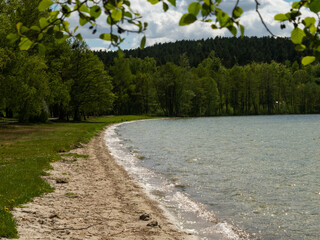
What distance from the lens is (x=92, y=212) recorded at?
11.7m

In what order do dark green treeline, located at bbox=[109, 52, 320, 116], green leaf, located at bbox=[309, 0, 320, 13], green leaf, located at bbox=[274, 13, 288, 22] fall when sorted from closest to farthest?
green leaf, located at bbox=[309, 0, 320, 13] < green leaf, located at bbox=[274, 13, 288, 22] < dark green treeline, located at bbox=[109, 52, 320, 116]

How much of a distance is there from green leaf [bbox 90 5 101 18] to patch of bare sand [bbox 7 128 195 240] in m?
7.26

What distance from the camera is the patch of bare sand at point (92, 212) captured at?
957 cm

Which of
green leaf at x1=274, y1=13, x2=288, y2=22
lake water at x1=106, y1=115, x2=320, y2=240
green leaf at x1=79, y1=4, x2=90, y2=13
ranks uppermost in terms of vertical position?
green leaf at x1=79, y1=4, x2=90, y2=13

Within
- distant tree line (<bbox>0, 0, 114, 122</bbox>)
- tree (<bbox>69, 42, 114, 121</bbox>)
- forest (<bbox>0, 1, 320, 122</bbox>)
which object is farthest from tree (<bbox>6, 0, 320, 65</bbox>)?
tree (<bbox>69, 42, 114, 121</bbox>)

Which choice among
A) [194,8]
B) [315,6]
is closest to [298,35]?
[315,6]

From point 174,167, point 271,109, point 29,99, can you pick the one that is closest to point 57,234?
point 174,167

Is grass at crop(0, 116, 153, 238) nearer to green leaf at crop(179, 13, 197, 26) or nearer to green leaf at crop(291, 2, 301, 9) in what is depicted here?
green leaf at crop(179, 13, 197, 26)

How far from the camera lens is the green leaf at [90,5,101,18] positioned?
121 inches

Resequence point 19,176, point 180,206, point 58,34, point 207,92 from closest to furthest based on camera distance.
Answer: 1. point 58,34
2. point 180,206
3. point 19,176
4. point 207,92

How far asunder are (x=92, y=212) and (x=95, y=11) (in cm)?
966

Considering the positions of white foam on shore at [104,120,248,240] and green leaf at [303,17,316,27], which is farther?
white foam on shore at [104,120,248,240]

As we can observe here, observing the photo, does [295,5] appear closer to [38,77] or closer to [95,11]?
[95,11]

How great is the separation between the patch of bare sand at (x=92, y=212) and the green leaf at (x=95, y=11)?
726cm
